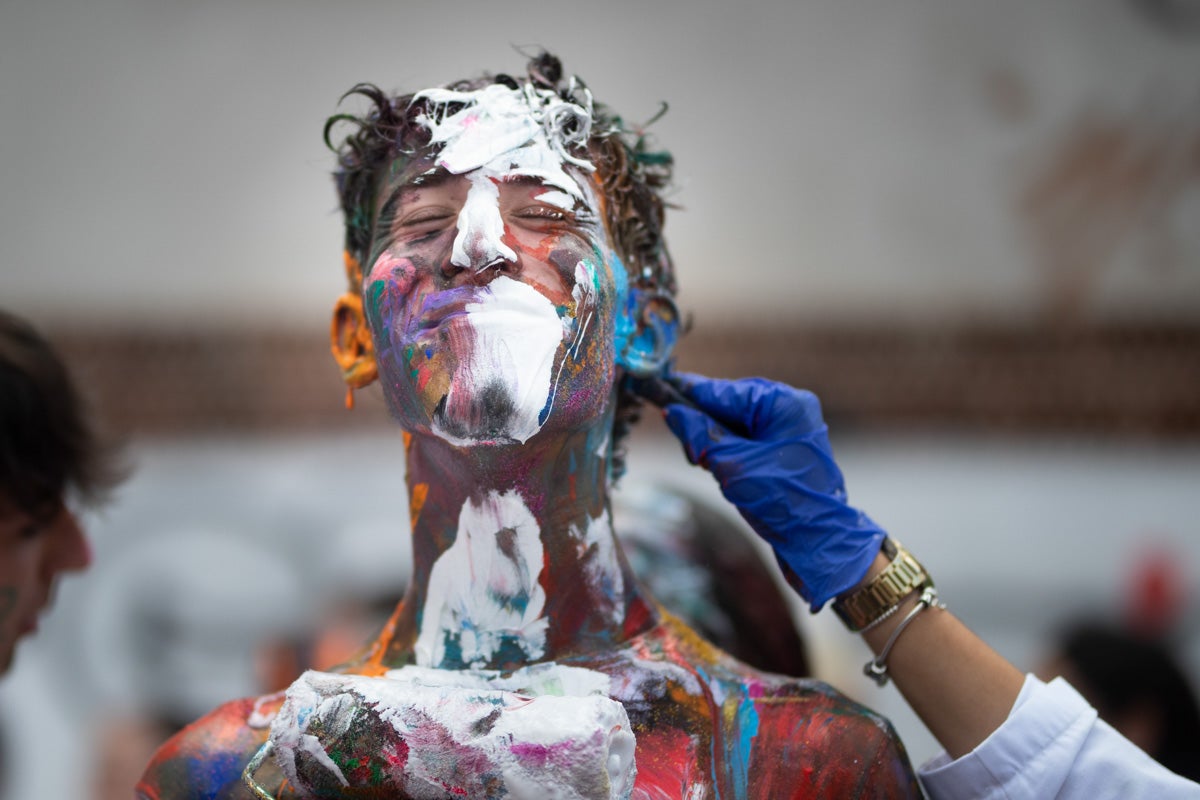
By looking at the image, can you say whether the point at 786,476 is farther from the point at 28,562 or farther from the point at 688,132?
the point at 688,132

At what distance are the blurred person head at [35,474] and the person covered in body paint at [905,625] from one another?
1.42m

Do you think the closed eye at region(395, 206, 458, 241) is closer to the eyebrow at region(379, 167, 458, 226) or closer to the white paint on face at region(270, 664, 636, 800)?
the eyebrow at region(379, 167, 458, 226)

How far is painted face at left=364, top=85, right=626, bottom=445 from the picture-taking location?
1601 millimetres

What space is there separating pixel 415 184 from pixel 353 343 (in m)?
0.31

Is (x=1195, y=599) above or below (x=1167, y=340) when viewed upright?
below

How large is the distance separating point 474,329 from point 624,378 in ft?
1.47

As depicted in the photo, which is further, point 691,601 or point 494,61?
point 494,61

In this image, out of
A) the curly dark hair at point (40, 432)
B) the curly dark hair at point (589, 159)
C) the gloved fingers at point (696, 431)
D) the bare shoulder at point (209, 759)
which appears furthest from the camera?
the curly dark hair at point (40, 432)

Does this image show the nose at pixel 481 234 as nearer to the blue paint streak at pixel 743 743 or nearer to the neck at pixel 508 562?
the neck at pixel 508 562

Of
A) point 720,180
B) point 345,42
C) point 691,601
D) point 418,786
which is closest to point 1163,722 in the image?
point 691,601

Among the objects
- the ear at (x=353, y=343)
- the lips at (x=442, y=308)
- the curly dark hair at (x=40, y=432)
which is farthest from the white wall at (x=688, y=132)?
the lips at (x=442, y=308)

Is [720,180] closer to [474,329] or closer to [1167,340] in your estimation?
[1167,340]

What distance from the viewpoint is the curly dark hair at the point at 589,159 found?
186 cm

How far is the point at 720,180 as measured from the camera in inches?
230
